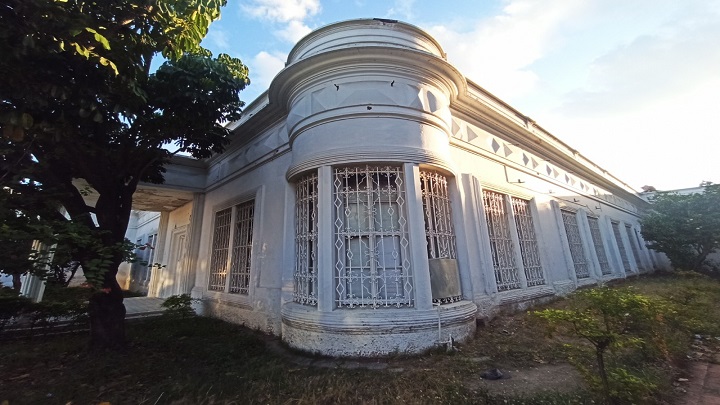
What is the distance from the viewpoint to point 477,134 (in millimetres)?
6566

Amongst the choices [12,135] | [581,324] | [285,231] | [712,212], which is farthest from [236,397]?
[712,212]

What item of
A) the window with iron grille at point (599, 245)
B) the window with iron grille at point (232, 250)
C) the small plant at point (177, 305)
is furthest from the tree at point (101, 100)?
the window with iron grille at point (599, 245)

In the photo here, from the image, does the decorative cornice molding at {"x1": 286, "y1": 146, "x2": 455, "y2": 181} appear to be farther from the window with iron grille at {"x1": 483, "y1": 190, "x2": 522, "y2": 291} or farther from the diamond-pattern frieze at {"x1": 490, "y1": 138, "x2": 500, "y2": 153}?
the diamond-pattern frieze at {"x1": 490, "y1": 138, "x2": 500, "y2": 153}

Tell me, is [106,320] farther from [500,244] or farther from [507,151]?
[507,151]

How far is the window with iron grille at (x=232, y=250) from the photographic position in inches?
256

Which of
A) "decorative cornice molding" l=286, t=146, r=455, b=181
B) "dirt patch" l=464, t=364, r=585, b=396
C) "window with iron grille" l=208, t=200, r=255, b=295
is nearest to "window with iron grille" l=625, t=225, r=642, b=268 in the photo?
"dirt patch" l=464, t=364, r=585, b=396

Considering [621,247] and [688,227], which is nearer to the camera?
[688,227]

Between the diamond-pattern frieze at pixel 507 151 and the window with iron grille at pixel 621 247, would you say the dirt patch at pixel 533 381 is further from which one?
the window with iron grille at pixel 621 247

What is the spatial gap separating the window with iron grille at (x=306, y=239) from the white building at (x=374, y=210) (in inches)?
1.1

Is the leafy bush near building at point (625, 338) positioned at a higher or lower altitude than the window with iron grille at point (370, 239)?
lower

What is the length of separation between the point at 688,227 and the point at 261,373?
17158 mm

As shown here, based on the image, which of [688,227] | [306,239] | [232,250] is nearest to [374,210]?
[306,239]

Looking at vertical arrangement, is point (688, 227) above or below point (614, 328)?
above

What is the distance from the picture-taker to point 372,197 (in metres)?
4.39
